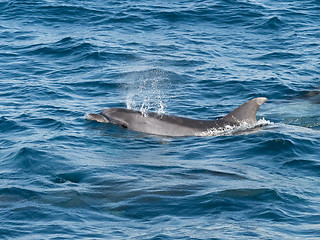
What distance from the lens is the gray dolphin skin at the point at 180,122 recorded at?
16125 mm

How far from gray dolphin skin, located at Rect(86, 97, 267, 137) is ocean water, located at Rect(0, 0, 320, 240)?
329mm

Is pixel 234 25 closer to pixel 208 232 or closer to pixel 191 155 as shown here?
pixel 191 155

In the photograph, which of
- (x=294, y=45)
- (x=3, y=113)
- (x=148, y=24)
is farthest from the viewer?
(x=148, y=24)

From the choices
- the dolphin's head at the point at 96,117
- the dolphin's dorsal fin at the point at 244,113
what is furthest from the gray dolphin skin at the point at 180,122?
the dolphin's head at the point at 96,117

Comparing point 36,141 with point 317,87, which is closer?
point 36,141

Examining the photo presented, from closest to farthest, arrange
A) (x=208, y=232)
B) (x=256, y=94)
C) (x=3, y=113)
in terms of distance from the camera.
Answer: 1. (x=208, y=232)
2. (x=3, y=113)
3. (x=256, y=94)

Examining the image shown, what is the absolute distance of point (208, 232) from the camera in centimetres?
997

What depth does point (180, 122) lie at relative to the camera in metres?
16.3

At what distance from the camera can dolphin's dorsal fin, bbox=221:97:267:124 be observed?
16125 mm

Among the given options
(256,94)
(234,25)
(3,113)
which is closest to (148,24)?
(234,25)

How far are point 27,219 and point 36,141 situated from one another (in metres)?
5.18

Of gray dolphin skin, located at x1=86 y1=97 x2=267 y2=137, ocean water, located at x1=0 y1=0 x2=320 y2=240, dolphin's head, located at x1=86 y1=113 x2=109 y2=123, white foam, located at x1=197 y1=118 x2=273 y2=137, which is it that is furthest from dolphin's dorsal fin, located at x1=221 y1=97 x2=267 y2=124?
dolphin's head, located at x1=86 y1=113 x2=109 y2=123

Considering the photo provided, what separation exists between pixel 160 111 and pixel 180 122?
2133 millimetres

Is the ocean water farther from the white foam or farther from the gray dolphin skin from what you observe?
the gray dolphin skin
